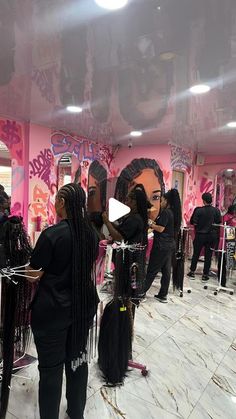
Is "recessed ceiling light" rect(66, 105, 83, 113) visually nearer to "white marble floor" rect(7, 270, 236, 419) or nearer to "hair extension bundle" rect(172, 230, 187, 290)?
"hair extension bundle" rect(172, 230, 187, 290)

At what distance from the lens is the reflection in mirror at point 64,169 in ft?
13.8

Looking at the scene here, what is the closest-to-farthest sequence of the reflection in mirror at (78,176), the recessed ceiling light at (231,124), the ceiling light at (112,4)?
the ceiling light at (112,4), the recessed ceiling light at (231,124), the reflection in mirror at (78,176)

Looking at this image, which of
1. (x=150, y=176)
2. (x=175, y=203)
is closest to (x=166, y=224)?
(x=175, y=203)

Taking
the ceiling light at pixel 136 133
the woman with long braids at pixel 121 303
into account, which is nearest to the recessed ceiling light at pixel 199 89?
the woman with long braids at pixel 121 303

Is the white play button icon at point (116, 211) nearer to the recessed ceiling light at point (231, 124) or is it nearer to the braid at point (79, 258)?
the braid at point (79, 258)

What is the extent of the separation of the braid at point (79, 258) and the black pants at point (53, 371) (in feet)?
0.22

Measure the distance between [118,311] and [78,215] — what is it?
88 cm

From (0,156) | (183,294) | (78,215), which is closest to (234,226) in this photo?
(183,294)

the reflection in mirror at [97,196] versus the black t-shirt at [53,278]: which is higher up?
the reflection in mirror at [97,196]

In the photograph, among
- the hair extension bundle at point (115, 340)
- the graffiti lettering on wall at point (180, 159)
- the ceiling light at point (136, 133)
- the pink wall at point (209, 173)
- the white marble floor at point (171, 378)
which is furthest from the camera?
the pink wall at point (209, 173)

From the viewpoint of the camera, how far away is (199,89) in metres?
2.25

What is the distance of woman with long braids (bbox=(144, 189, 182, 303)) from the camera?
3.23 metres

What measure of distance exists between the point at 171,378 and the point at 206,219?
9.16 feet

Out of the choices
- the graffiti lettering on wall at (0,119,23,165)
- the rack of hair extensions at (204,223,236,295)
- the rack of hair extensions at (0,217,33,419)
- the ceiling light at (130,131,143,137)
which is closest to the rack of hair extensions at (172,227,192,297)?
the rack of hair extensions at (204,223,236,295)
